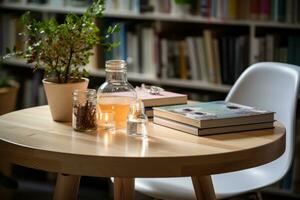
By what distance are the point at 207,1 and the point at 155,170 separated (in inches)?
71.2

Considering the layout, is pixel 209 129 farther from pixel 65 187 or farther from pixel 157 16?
pixel 157 16

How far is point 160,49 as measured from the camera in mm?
3436

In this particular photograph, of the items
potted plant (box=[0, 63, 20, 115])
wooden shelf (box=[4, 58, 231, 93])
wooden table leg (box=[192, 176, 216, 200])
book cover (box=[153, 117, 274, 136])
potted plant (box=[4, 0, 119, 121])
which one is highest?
potted plant (box=[4, 0, 119, 121])

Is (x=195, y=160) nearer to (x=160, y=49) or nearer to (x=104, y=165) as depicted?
(x=104, y=165)

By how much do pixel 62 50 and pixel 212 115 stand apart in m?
0.47

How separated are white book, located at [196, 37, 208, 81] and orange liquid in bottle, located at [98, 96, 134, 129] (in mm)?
1456

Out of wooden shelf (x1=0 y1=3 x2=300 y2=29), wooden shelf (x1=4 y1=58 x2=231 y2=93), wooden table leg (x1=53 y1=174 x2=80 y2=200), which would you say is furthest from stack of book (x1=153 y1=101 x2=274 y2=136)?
wooden shelf (x1=4 y1=58 x2=231 y2=93)

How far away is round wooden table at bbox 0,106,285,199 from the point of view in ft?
5.20

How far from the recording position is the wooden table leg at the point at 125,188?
6.83 ft

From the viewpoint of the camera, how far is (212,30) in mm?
3352

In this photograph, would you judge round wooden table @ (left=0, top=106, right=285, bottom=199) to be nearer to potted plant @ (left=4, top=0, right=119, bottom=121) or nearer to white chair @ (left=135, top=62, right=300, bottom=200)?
potted plant @ (left=4, top=0, right=119, bottom=121)

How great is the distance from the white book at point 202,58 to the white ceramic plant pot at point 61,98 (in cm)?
143

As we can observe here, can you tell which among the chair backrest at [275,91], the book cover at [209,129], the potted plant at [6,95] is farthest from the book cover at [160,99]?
the potted plant at [6,95]

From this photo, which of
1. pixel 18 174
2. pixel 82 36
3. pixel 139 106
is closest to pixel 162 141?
pixel 139 106
